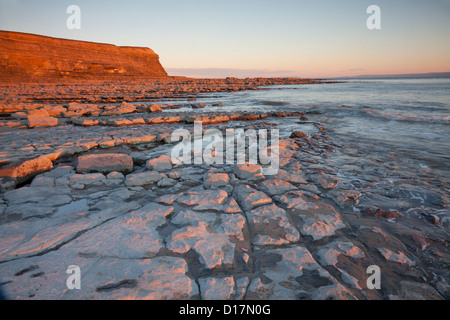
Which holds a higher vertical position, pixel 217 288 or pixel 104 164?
pixel 104 164

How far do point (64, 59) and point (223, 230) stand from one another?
5468 cm

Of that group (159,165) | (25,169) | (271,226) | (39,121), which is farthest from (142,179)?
(39,121)

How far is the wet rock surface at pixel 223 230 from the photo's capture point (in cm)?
137

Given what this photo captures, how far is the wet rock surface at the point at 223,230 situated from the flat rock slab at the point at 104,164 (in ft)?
0.05

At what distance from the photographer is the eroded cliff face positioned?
115ft

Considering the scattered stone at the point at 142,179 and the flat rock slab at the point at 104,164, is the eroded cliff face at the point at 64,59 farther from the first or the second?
the scattered stone at the point at 142,179

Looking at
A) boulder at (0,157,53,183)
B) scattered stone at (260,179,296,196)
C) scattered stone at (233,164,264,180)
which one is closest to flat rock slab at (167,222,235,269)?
scattered stone at (260,179,296,196)

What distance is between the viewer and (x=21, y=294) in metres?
1.24

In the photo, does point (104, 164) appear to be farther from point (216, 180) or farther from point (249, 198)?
point (249, 198)

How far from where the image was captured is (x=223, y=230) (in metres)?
1.92

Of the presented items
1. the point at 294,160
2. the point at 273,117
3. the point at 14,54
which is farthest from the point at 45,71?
the point at 294,160

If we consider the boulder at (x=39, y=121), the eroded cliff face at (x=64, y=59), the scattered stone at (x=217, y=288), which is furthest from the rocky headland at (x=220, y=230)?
the eroded cliff face at (x=64, y=59)

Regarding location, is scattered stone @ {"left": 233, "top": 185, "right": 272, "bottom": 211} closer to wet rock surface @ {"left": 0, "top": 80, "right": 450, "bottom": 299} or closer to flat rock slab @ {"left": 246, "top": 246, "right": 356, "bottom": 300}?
wet rock surface @ {"left": 0, "top": 80, "right": 450, "bottom": 299}

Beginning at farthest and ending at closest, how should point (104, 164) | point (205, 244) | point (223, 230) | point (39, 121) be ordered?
point (39, 121) < point (104, 164) < point (223, 230) < point (205, 244)
